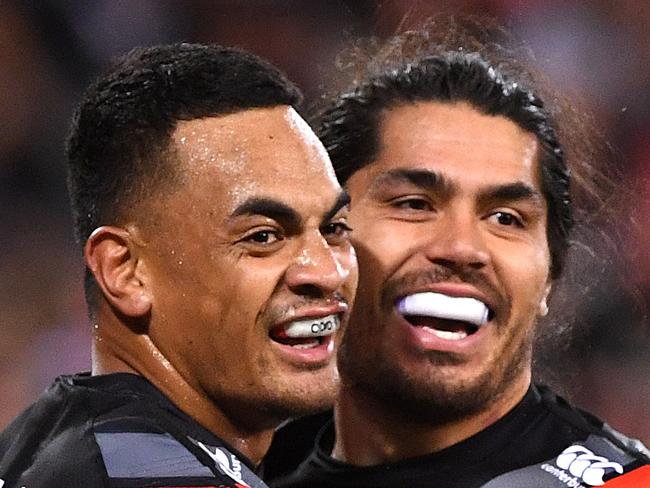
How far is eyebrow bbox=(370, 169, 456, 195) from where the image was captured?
3.02m

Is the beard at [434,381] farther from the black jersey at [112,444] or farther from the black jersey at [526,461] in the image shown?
the black jersey at [112,444]

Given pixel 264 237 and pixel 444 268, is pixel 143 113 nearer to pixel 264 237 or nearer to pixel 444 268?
pixel 264 237

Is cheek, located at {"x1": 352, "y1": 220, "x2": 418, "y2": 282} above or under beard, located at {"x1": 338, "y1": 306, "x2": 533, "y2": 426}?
above

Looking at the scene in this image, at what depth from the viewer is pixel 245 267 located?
2.46 metres

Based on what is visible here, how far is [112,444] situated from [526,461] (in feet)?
3.55

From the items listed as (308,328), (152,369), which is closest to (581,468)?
(308,328)

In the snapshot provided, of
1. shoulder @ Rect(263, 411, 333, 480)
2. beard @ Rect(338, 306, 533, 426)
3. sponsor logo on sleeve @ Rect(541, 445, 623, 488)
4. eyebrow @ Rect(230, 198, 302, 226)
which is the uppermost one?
eyebrow @ Rect(230, 198, 302, 226)

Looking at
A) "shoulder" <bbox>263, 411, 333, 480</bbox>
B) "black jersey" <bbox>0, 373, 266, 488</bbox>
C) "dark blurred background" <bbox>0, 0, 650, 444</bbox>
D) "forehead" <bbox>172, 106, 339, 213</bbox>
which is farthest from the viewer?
"dark blurred background" <bbox>0, 0, 650, 444</bbox>

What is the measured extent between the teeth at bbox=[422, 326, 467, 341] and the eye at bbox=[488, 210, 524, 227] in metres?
0.27

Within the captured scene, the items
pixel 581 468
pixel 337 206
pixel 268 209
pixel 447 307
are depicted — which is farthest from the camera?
pixel 447 307

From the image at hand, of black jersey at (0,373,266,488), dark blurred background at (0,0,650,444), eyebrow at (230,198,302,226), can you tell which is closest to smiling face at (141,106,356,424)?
eyebrow at (230,198,302,226)

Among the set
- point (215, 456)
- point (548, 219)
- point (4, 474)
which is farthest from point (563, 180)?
point (4, 474)

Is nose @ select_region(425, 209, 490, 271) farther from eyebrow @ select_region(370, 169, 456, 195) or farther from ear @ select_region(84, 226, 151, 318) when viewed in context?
ear @ select_region(84, 226, 151, 318)

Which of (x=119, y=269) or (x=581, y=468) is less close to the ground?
(x=119, y=269)
